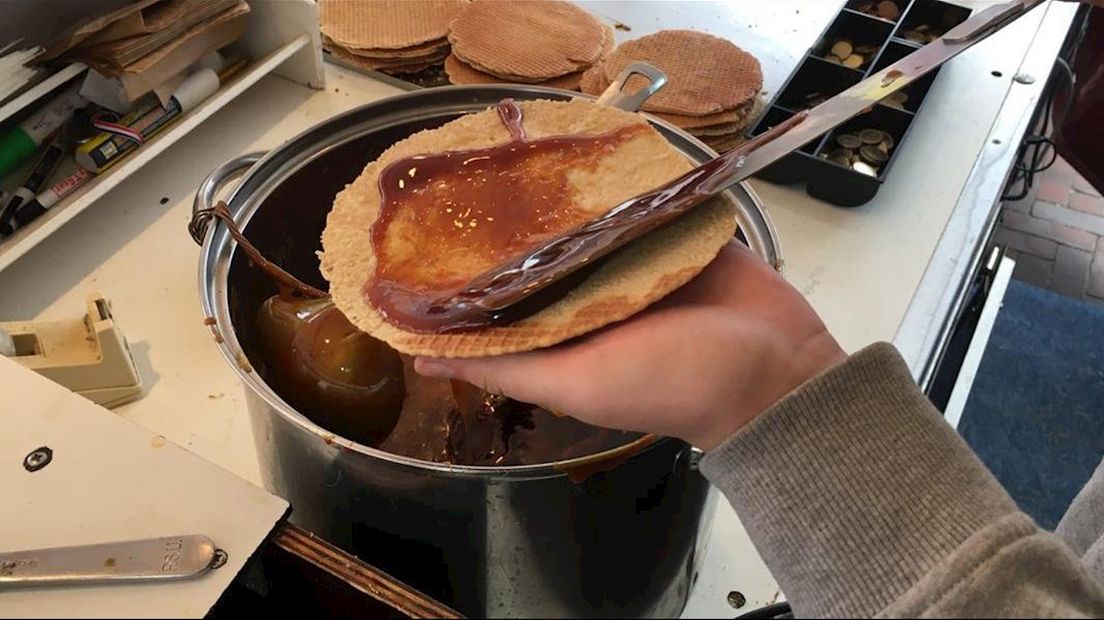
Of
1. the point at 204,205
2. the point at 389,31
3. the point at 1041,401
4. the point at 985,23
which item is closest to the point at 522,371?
the point at 204,205

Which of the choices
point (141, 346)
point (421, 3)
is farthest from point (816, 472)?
point (421, 3)

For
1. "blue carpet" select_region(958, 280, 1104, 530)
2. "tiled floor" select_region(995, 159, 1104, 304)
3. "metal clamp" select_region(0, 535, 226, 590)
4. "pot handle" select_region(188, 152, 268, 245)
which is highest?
"pot handle" select_region(188, 152, 268, 245)

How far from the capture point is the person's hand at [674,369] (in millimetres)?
447

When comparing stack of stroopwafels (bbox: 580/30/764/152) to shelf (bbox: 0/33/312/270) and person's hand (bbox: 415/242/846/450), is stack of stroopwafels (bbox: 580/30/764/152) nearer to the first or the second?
shelf (bbox: 0/33/312/270)

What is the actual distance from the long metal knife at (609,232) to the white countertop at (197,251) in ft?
1.08

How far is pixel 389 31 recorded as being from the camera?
3.44 ft

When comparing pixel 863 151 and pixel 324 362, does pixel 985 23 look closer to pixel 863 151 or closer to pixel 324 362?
pixel 863 151

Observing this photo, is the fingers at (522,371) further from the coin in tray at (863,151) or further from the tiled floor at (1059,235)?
the tiled floor at (1059,235)

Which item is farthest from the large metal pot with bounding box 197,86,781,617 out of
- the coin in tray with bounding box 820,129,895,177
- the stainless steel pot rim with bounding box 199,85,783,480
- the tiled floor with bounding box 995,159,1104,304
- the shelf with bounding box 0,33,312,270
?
the tiled floor with bounding box 995,159,1104,304

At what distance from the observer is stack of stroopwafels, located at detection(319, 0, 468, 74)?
1.04m

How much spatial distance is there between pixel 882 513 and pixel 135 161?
75 centimetres

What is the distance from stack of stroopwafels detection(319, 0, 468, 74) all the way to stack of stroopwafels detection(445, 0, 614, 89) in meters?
0.03

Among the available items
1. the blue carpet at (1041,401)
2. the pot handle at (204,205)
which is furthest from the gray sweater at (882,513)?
the blue carpet at (1041,401)

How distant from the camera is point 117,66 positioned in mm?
814
